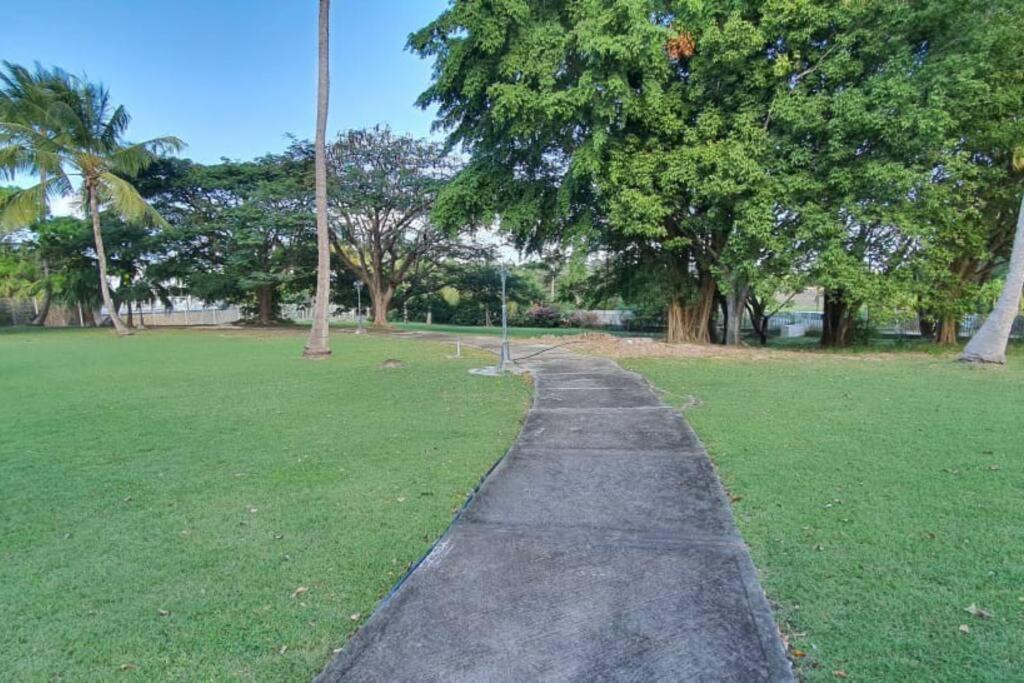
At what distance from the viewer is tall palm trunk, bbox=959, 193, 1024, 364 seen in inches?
358

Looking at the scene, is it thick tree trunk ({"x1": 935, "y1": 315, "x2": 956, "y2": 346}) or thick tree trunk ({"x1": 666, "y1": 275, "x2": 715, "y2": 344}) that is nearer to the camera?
thick tree trunk ({"x1": 935, "y1": 315, "x2": 956, "y2": 346})

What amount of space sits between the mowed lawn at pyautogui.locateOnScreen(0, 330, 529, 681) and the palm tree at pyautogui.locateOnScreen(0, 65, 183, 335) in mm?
12554

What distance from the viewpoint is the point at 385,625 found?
2.14m

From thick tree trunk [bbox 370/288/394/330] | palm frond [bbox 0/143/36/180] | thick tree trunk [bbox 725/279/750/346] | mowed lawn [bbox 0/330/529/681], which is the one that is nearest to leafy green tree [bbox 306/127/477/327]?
thick tree trunk [bbox 370/288/394/330]

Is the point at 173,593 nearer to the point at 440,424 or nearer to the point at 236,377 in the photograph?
the point at 440,424

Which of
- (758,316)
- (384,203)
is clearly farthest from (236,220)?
(758,316)

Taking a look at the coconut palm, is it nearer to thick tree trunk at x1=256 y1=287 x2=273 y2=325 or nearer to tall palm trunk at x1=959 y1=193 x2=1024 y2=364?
tall palm trunk at x1=959 y1=193 x2=1024 y2=364

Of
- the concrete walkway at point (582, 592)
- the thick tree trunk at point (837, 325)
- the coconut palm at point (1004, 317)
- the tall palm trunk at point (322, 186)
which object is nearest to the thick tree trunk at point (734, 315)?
the thick tree trunk at point (837, 325)

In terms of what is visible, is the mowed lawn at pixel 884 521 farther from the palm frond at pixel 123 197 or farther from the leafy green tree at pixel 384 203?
the palm frond at pixel 123 197

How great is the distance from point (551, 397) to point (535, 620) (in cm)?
470

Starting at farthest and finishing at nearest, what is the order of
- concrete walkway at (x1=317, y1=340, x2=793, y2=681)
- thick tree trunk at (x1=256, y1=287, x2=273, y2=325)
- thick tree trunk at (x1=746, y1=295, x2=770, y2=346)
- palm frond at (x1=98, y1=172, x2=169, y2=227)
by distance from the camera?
thick tree trunk at (x1=256, y1=287, x2=273, y2=325) < thick tree trunk at (x1=746, y1=295, x2=770, y2=346) < palm frond at (x1=98, y1=172, x2=169, y2=227) < concrete walkway at (x1=317, y1=340, x2=793, y2=681)

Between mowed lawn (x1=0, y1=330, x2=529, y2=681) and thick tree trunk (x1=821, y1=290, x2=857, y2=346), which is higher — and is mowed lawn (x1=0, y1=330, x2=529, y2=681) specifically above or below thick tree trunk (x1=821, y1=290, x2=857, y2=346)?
below

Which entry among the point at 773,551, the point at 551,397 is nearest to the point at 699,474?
the point at 773,551

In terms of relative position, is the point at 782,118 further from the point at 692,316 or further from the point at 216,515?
the point at 216,515
